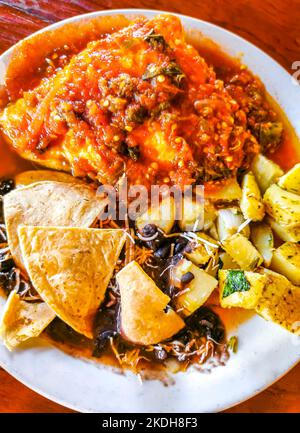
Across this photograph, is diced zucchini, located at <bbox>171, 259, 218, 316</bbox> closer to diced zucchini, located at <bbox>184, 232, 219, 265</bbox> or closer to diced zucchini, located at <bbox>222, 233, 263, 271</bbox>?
diced zucchini, located at <bbox>184, 232, 219, 265</bbox>

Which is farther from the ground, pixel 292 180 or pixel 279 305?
pixel 292 180

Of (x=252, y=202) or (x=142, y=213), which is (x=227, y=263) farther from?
(x=142, y=213)

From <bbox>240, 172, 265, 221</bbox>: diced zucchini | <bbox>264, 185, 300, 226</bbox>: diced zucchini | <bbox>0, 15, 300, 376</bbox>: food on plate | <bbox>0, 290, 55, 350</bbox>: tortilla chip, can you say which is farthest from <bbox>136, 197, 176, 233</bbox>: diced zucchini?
<bbox>0, 290, 55, 350</bbox>: tortilla chip

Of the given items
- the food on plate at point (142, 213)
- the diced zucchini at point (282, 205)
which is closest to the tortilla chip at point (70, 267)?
the food on plate at point (142, 213)

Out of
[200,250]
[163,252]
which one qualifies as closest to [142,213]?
[163,252]

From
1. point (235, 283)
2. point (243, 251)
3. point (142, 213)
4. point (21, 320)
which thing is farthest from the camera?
point (142, 213)

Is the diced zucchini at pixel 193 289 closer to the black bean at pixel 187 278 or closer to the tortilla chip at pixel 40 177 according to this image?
the black bean at pixel 187 278
